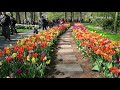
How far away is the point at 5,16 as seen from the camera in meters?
13.4
